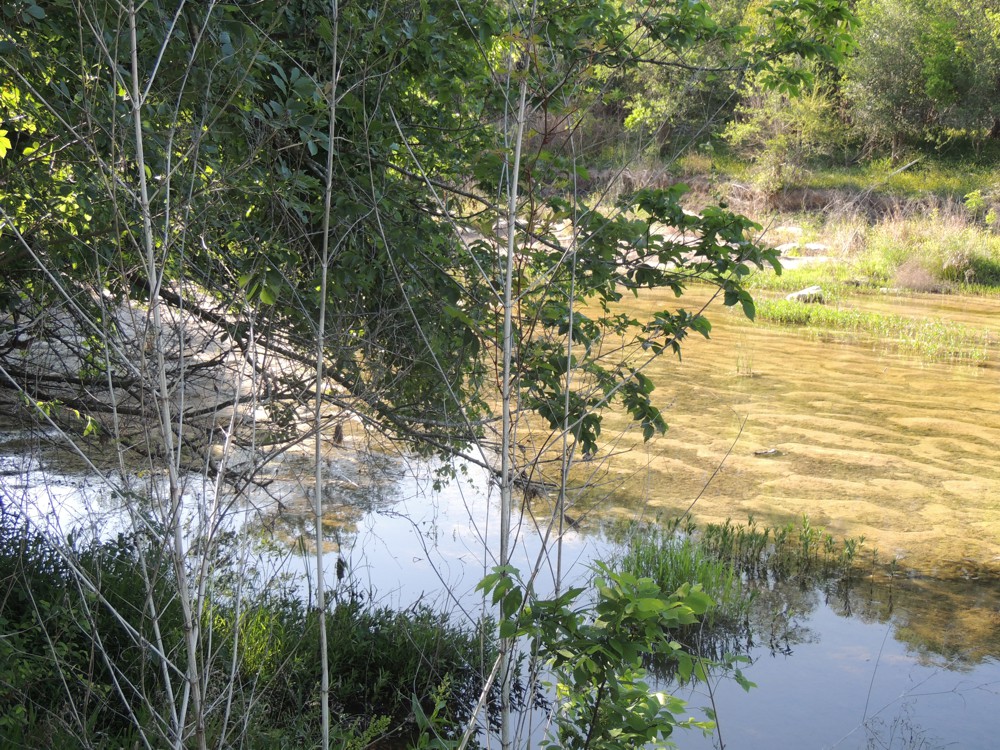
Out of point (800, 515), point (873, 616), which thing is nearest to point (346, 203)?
point (873, 616)

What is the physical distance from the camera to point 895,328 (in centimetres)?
1530

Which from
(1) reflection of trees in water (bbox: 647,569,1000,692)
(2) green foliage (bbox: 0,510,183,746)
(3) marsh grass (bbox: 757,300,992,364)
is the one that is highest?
(3) marsh grass (bbox: 757,300,992,364)

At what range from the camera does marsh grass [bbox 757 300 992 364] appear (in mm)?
13836

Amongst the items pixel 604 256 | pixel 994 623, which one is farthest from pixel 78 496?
pixel 994 623

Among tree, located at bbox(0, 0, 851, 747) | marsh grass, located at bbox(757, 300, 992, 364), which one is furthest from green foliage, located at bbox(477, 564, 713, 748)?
marsh grass, located at bbox(757, 300, 992, 364)

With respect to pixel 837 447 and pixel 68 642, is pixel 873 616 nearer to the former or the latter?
pixel 837 447

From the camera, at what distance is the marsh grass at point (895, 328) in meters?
13.8

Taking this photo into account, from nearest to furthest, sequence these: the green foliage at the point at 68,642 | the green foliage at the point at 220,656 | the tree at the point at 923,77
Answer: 1. the green foliage at the point at 68,642
2. the green foliage at the point at 220,656
3. the tree at the point at 923,77

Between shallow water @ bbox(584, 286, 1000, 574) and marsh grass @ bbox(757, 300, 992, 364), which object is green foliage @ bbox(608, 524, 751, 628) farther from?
marsh grass @ bbox(757, 300, 992, 364)

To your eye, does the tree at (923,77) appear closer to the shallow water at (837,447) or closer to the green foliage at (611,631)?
the shallow water at (837,447)

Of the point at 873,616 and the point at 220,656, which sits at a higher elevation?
the point at 220,656

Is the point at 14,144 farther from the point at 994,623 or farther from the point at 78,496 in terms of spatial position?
the point at 994,623

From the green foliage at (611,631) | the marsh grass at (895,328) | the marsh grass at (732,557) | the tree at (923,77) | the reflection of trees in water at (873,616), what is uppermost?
the tree at (923,77)

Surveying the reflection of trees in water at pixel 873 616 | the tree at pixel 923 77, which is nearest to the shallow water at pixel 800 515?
the reflection of trees in water at pixel 873 616
